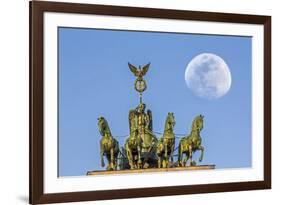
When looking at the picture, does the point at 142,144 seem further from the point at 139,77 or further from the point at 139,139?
the point at 139,77

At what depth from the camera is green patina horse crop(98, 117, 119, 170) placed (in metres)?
1.12

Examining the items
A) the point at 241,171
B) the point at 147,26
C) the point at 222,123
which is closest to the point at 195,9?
the point at 147,26

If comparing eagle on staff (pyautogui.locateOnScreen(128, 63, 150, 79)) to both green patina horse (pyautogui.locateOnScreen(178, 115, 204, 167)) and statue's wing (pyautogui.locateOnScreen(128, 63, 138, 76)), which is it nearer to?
statue's wing (pyautogui.locateOnScreen(128, 63, 138, 76))

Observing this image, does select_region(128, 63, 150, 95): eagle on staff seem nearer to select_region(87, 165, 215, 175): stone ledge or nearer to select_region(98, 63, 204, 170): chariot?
select_region(98, 63, 204, 170): chariot

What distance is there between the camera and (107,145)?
3.67ft

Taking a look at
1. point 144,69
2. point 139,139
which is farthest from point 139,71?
point 139,139

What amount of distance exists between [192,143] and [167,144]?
0.19ft

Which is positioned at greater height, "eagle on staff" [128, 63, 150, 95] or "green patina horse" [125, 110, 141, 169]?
"eagle on staff" [128, 63, 150, 95]

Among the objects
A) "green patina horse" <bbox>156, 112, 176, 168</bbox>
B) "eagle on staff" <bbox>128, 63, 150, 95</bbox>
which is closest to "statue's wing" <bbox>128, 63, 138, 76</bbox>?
"eagle on staff" <bbox>128, 63, 150, 95</bbox>

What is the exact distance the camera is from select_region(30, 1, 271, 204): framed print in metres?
1.07

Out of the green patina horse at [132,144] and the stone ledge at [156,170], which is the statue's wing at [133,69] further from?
the stone ledge at [156,170]

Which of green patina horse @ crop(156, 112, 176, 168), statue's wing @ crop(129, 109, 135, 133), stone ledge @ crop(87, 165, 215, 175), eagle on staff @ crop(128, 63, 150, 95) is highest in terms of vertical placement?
eagle on staff @ crop(128, 63, 150, 95)

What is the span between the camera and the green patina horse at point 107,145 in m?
1.12

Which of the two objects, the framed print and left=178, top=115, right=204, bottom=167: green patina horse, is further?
left=178, top=115, right=204, bottom=167: green patina horse
